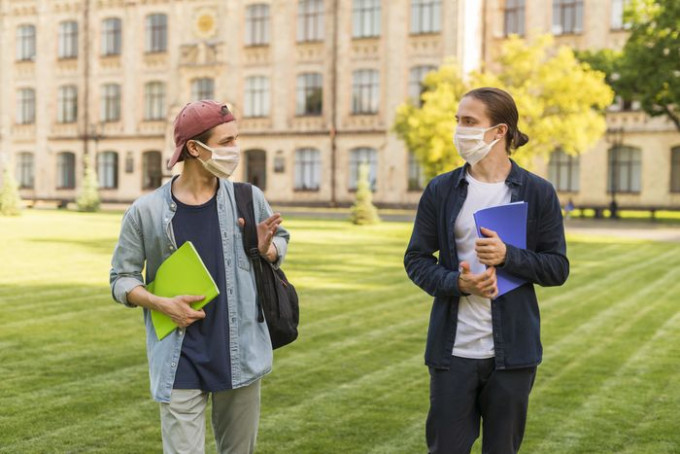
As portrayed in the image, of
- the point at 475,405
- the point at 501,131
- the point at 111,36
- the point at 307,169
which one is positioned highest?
the point at 111,36

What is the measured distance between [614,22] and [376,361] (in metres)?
37.6

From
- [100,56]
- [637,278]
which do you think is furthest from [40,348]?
[100,56]

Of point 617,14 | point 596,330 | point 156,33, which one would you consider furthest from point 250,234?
point 156,33

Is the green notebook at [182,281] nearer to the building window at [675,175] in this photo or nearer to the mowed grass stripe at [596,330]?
the mowed grass stripe at [596,330]

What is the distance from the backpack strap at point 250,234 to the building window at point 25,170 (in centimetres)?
5356

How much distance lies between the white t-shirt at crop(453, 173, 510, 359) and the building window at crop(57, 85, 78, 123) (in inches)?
2060

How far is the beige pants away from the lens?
164 inches

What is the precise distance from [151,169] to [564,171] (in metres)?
22.1

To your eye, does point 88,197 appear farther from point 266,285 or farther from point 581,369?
point 266,285

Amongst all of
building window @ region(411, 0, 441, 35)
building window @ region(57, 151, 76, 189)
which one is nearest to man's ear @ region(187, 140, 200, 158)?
building window @ region(411, 0, 441, 35)

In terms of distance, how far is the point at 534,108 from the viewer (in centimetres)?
2850

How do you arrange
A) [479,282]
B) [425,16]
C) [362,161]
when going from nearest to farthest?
1. [479,282]
2. [425,16]
3. [362,161]

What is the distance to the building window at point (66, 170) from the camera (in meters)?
54.2

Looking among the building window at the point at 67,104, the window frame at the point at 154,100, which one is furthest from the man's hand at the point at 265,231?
the building window at the point at 67,104
